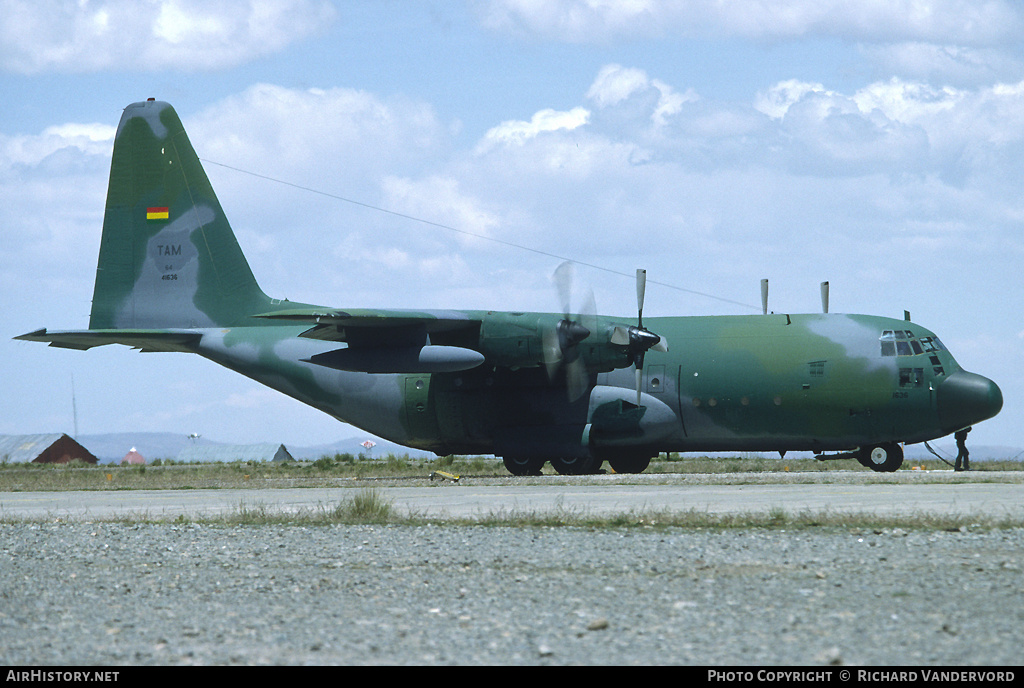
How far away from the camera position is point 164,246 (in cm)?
3191

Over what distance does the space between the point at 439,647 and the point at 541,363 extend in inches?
761

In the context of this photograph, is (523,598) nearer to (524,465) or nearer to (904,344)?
(904,344)

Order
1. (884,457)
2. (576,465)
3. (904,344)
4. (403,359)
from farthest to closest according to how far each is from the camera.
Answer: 1. (576,465)
2. (884,457)
3. (403,359)
4. (904,344)

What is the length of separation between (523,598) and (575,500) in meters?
9.32

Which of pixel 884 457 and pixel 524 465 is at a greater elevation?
pixel 884 457

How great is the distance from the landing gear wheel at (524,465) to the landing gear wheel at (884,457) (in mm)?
8510

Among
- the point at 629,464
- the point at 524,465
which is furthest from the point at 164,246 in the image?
the point at 629,464

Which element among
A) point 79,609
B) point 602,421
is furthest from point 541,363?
point 79,609

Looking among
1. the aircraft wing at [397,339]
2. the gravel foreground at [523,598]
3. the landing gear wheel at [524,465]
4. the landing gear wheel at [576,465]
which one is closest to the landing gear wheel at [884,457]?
the landing gear wheel at [576,465]

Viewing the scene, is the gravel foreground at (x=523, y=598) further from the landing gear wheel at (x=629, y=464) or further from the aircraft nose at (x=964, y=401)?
the landing gear wheel at (x=629, y=464)

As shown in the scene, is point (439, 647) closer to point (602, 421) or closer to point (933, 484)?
point (933, 484)

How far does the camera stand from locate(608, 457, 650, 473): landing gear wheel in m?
29.1

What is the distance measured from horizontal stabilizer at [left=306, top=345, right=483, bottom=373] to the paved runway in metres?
3.18

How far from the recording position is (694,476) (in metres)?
25.9
